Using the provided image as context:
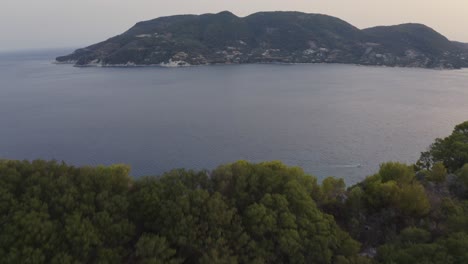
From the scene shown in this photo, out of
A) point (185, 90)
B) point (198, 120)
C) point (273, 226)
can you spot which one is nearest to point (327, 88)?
point (185, 90)

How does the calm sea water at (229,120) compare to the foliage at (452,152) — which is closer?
the foliage at (452,152)

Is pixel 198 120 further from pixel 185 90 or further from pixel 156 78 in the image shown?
pixel 156 78

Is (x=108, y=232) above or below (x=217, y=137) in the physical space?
above

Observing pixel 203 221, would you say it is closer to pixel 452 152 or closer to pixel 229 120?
pixel 452 152

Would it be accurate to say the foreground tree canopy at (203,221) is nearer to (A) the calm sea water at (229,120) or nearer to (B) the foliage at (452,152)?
(B) the foliage at (452,152)

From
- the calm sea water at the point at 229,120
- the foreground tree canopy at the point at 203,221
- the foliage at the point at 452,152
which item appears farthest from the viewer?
the calm sea water at the point at 229,120

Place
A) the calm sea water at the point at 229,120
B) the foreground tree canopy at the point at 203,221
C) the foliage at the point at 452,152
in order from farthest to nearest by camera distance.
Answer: the calm sea water at the point at 229,120, the foliage at the point at 452,152, the foreground tree canopy at the point at 203,221

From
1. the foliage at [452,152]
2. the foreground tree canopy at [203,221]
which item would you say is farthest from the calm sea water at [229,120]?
the foreground tree canopy at [203,221]
